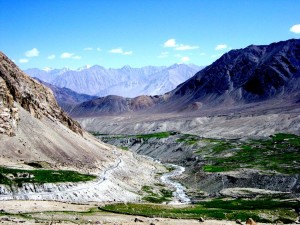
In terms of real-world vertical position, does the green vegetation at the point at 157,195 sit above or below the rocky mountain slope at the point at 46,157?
below

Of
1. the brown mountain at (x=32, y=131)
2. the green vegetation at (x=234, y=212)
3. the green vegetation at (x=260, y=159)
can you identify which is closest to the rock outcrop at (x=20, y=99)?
the brown mountain at (x=32, y=131)

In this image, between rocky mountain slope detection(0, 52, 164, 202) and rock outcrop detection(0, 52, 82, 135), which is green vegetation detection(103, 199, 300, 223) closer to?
rocky mountain slope detection(0, 52, 164, 202)

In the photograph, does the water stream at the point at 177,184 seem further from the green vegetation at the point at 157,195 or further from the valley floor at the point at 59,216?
the valley floor at the point at 59,216

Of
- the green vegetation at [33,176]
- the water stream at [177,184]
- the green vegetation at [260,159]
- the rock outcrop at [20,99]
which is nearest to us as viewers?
the green vegetation at [33,176]

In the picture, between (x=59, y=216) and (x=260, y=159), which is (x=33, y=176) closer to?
(x=59, y=216)

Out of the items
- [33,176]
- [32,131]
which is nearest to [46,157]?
[32,131]

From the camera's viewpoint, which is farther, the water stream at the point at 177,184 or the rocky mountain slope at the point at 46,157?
the water stream at the point at 177,184
